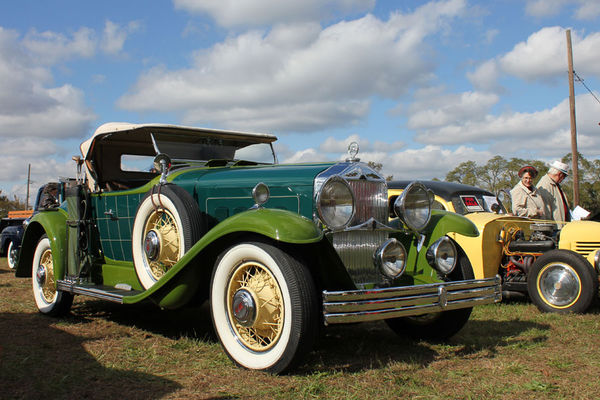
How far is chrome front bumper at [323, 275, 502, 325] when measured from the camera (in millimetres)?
2908

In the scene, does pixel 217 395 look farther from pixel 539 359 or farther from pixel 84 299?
pixel 84 299

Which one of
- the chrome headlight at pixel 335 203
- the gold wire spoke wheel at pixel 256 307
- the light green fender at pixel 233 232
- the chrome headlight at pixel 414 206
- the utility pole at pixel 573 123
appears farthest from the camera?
the utility pole at pixel 573 123

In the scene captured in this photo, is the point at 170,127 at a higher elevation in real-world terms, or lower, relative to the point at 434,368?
higher

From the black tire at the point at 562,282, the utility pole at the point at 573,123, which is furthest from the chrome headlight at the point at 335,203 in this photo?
the utility pole at the point at 573,123

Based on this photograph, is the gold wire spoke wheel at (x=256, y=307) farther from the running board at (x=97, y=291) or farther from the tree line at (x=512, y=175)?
the tree line at (x=512, y=175)

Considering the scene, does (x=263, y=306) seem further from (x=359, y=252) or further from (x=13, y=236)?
(x=13, y=236)

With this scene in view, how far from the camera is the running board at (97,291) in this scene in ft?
14.0

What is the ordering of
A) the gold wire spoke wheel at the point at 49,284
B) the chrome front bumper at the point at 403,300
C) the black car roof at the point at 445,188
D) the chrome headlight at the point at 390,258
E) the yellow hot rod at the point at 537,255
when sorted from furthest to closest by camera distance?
the black car roof at the point at 445,188 < the gold wire spoke wheel at the point at 49,284 < the yellow hot rod at the point at 537,255 < the chrome headlight at the point at 390,258 < the chrome front bumper at the point at 403,300

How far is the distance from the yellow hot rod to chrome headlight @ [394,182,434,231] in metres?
Answer: 1.04

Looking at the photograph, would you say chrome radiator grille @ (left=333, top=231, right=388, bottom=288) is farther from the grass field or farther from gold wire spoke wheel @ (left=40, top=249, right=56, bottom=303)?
gold wire spoke wheel @ (left=40, top=249, right=56, bottom=303)

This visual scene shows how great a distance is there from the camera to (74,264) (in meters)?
5.15

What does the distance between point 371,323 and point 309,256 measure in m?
2.04

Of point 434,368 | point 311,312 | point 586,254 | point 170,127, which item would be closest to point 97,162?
point 170,127

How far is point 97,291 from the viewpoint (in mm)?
4527
